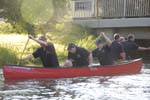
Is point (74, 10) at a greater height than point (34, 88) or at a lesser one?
greater

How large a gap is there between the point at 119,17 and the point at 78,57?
38.2 feet

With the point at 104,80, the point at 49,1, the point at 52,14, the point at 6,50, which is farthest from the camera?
the point at 52,14

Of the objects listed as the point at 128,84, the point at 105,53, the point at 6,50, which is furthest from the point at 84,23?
the point at 128,84

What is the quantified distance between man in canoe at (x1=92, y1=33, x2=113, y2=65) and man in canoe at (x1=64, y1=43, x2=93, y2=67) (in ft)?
2.24

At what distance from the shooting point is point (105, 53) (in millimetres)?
19109

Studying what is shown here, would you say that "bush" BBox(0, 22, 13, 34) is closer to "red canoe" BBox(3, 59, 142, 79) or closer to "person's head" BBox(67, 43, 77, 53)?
"red canoe" BBox(3, 59, 142, 79)

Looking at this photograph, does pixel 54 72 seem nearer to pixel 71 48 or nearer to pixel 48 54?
pixel 48 54

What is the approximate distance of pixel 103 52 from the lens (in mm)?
19047

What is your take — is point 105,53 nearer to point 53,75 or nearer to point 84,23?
point 53,75

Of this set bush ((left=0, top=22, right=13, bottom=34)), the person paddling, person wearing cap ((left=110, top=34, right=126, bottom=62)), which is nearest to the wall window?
bush ((left=0, top=22, right=13, bottom=34))

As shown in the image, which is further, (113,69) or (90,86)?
(113,69)

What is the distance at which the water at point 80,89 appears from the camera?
44.6 ft

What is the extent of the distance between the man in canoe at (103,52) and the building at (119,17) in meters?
8.73

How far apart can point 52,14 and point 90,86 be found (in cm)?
1582
